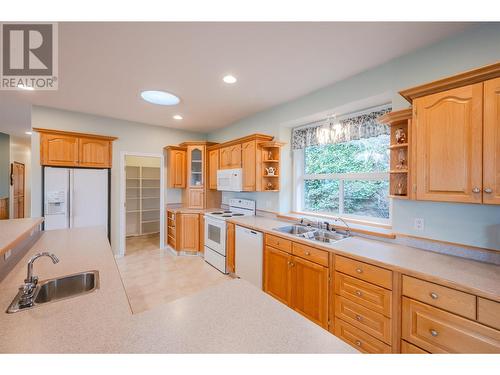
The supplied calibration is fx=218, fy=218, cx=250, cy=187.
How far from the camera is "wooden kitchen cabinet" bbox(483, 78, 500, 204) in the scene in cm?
132

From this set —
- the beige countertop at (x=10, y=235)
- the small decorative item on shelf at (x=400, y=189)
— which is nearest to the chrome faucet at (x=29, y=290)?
the beige countertop at (x=10, y=235)

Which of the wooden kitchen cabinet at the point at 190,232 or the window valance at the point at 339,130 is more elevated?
the window valance at the point at 339,130

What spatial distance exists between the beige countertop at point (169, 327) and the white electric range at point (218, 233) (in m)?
2.11

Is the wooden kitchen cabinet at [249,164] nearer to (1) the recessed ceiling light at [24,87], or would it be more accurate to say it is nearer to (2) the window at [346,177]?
(2) the window at [346,177]

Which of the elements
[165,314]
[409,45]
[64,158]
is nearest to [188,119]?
[64,158]

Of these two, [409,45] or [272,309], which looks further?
[409,45]

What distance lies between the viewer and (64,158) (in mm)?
3426

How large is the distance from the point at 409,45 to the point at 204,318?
8.23ft

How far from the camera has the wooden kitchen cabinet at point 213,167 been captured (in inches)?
163

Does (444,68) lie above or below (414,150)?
above

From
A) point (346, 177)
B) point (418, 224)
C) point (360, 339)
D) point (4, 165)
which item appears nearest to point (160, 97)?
point (346, 177)
